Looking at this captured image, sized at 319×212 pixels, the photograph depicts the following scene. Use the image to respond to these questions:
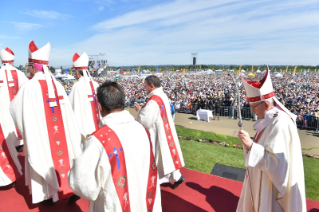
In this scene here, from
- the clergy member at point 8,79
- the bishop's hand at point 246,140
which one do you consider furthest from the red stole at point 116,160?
the clergy member at point 8,79

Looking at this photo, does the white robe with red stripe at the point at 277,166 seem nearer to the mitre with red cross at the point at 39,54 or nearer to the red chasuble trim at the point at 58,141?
the red chasuble trim at the point at 58,141

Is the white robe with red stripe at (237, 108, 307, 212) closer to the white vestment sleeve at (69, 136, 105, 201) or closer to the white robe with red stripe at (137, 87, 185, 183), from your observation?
the white vestment sleeve at (69, 136, 105, 201)

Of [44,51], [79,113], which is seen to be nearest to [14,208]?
[79,113]

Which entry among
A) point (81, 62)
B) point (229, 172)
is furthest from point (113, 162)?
point (229, 172)

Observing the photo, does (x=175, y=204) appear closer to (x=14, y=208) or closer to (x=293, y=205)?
(x=293, y=205)

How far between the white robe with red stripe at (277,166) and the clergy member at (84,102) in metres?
3.34

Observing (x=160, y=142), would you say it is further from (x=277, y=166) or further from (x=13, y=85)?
(x=13, y=85)

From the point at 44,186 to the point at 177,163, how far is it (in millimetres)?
2236

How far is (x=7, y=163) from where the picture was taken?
13.6ft

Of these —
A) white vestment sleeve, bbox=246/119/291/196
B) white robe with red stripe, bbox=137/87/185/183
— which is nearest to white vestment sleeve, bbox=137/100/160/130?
white robe with red stripe, bbox=137/87/185/183

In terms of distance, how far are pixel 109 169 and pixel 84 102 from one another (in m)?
3.09

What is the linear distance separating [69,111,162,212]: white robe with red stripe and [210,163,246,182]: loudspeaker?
3.23m

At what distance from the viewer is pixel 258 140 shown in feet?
8.55

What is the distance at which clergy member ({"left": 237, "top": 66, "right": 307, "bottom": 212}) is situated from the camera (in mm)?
2299
